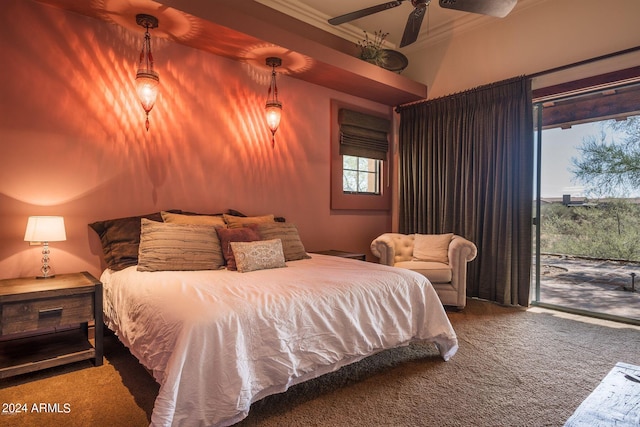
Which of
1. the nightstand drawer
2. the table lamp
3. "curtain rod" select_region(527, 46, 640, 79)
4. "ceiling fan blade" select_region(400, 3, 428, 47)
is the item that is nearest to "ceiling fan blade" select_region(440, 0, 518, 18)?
"ceiling fan blade" select_region(400, 3, 428, 47)

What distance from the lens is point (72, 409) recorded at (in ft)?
6.20

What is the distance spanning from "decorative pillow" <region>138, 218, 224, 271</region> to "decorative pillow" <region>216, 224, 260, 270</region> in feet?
0.16

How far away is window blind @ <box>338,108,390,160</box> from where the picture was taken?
468cm

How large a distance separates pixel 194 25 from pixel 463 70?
3205mm

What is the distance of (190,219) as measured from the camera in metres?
3.08

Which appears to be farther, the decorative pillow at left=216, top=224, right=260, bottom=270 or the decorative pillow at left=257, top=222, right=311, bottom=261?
the decorative pillow at left=257, top=222, right=311, bottom=261

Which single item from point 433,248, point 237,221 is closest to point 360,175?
point 433,248

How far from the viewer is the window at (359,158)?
4.63 m

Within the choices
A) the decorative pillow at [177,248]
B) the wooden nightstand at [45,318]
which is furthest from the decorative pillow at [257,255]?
the wooden nightstand at [45,318]

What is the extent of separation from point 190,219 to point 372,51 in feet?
9.55

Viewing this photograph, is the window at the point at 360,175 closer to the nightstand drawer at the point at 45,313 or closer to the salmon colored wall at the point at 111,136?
the salmon colored wall at the point at 111,136

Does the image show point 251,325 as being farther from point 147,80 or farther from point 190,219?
point 147,80

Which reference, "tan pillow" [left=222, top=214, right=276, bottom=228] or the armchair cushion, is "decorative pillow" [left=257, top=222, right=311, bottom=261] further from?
the armchair cushion

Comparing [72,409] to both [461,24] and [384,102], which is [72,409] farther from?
[461,24]
